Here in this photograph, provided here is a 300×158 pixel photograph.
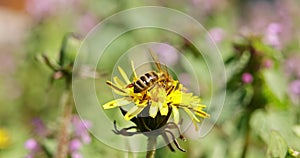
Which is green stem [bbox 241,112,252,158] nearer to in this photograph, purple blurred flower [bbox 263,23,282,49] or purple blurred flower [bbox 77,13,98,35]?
purple blurred flower [bbox 263,23,282,49]

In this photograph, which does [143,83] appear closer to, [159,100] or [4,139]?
[159,100]

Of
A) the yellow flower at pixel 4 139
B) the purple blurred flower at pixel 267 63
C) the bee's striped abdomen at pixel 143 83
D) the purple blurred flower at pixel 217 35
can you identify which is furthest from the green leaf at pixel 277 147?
the yellow flower at pixel 4 139

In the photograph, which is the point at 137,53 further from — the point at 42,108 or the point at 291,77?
the point at 42,108

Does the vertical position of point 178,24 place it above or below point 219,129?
above

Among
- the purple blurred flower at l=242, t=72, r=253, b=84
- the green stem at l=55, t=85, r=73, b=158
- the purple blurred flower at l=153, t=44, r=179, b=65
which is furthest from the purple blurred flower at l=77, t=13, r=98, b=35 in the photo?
the green stem at l=55, t=85, r=73, b=158

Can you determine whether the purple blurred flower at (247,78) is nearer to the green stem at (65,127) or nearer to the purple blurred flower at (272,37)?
the purple blurred flower at (272,37)

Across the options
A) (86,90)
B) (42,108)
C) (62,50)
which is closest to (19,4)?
(42,108)
